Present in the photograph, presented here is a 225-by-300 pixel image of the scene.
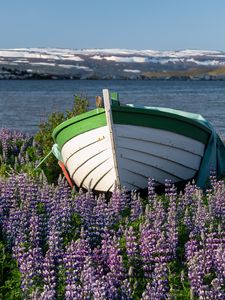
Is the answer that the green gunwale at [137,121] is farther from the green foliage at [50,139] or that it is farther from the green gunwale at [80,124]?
the green foliage at [50,139]

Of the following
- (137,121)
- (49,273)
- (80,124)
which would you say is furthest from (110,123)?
(49,273)

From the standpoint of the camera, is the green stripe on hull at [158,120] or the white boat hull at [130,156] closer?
the green stripe on hull at [158,120]

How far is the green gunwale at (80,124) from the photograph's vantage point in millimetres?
12219

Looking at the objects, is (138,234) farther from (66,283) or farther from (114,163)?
(114,163)

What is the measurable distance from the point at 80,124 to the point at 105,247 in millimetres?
4401

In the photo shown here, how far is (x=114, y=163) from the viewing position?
40.3 feet

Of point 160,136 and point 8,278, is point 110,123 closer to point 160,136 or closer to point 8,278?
point 160,136

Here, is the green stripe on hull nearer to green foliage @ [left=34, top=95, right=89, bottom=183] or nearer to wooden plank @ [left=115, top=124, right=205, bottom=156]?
wooden plank @ [left=115, top=124, right=205, bottom=156]

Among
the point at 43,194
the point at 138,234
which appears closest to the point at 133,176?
the point at 43,194

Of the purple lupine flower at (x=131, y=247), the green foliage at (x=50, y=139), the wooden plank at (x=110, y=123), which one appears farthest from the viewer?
the green foliage at (x=50, y=139)

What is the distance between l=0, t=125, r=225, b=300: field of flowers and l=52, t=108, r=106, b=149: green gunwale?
69.9 inches

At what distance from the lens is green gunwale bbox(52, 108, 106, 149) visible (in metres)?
12.2

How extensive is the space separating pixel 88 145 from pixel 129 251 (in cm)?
448

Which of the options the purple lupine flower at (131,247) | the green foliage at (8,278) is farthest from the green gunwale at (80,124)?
the purple lupine flower at (131,247)
